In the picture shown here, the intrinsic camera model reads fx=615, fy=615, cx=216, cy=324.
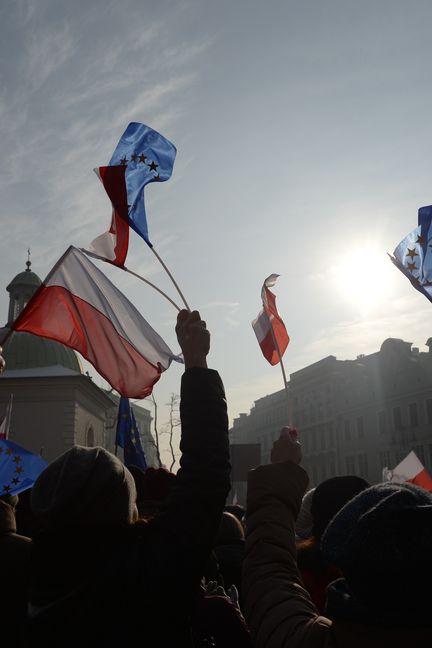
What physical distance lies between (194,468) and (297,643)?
20.4 inches

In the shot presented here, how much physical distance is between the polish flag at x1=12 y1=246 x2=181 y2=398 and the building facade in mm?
41833

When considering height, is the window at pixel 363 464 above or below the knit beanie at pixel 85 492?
above

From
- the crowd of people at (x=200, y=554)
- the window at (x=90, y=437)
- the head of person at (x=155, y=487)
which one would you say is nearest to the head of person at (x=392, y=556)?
the crowd of people at (x=200, y=554)

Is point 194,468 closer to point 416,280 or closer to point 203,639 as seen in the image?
point 203,639

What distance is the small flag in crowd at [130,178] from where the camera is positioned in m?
5.92

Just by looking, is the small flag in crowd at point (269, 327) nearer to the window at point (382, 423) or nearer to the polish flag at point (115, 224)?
the polish flag at point (115, 224)

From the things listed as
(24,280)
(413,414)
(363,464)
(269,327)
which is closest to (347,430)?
(363,464)

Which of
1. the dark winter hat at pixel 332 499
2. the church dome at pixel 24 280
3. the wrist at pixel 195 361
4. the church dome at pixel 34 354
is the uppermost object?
the church dome at pixel 24 280

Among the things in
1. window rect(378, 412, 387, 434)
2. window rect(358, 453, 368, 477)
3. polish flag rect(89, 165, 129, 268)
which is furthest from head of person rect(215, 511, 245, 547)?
window rect(358, 453, 368, 477)

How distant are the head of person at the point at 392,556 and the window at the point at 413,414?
47.4 metres

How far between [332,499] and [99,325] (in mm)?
3399

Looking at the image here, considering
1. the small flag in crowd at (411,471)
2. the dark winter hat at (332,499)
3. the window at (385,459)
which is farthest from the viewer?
the window at (385,459)

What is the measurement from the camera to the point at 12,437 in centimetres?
2808

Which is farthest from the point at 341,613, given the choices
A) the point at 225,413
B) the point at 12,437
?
the point at 12,437
